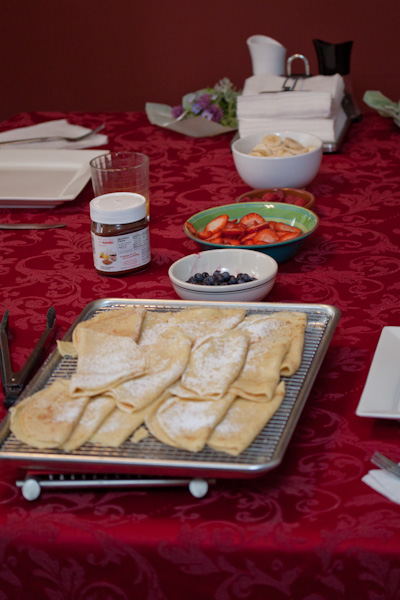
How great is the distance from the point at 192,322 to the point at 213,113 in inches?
45.6

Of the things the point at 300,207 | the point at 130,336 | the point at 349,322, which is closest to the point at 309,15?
the point at 300,207

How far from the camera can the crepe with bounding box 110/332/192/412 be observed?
2.40ft

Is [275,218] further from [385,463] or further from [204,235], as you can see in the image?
[385,463]

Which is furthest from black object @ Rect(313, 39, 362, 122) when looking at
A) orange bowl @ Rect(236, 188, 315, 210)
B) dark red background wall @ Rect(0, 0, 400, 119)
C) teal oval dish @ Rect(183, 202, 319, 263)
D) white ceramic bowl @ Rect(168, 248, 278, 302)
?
dark red background wall @ Rect(0, 0, 400, 119)

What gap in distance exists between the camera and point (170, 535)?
643 millimetres

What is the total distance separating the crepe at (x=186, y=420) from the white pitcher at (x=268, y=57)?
145 centimetres

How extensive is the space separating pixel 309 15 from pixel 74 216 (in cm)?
194

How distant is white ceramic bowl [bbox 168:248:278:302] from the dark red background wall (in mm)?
2164

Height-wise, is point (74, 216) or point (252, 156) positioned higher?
point (252, 156)

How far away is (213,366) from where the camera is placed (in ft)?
2.56

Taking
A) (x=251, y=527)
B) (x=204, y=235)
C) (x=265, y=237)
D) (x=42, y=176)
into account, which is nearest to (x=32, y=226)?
(x=42, y=176)

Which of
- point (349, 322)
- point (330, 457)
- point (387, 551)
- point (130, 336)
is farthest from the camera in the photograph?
point (349, 322)

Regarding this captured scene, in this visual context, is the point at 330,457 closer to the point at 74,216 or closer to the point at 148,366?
the point at 148,366

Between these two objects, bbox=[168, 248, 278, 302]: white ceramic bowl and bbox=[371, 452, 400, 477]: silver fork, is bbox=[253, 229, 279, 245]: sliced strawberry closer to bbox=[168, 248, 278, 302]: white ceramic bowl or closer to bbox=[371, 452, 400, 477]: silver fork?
bbox=[168, 248, 278, 302]: white ceramic bowl
